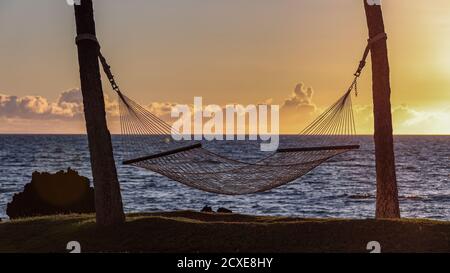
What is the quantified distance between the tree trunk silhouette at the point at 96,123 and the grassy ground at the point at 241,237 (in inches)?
16.4

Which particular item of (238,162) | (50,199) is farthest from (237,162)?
(50,199)

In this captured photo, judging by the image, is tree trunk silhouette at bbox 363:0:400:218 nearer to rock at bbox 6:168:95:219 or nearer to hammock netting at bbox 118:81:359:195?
hammock netting at bbox 118:81:359:195

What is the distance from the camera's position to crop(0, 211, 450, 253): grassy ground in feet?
31.8

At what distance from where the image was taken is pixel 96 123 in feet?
35.8

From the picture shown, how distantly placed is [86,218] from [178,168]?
2.68 metres

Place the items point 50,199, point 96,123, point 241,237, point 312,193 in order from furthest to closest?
point 312,193, point 50,199, point 96,123, point 241,237

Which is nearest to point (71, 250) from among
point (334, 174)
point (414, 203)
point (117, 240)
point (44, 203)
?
point (117, 240)

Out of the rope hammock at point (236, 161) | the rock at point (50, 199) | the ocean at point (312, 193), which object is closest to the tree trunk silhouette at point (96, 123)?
the rope hammock at point (236, 161)

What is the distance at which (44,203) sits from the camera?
67.3ft

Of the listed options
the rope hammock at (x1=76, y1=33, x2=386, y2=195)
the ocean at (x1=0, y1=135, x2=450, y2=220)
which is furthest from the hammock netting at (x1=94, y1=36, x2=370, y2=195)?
the ocean at (x1=0, y1=135, x2=450, y2=220)

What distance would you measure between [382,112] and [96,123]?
462cm

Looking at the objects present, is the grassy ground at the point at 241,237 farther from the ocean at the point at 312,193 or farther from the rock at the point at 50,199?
the ocean at the point at 312,193

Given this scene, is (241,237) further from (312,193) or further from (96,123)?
(312,193)
